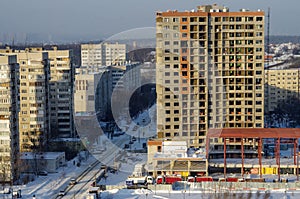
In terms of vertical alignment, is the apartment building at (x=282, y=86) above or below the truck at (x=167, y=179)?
above

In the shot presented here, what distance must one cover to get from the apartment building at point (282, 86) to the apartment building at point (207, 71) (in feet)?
19.1

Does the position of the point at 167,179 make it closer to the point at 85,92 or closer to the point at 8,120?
the point at 8,120

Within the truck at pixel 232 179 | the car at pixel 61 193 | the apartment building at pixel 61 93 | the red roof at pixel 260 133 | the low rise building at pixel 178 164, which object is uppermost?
the apartment building at pixel 61 93

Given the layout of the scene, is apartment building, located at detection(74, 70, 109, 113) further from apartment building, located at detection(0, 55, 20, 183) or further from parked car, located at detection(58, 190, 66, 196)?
parked car, located at detection(58, 190, 66, 196)

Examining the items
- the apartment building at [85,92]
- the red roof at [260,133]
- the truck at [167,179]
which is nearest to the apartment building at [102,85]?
the apartment building at [85,92]

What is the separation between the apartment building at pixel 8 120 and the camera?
7.70 m

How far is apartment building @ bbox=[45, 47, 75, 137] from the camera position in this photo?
10.6m

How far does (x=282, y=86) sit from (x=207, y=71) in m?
6.42

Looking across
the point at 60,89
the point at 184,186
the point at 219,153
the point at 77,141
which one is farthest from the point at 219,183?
the point at 60,89

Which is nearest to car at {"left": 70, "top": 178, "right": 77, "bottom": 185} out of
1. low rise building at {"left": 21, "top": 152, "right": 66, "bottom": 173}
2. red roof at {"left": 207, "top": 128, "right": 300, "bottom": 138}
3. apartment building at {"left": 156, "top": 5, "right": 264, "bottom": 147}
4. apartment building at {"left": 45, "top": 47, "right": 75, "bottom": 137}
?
low rise building at {"left": 21, "top": 152, "right": 66, "bottom": 173}

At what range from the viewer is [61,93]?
10648mm

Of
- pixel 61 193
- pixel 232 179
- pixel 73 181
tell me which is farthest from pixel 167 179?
pixel 73 181

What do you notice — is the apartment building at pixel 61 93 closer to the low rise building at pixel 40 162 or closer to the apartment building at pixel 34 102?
the apartment building at pixel 34 102

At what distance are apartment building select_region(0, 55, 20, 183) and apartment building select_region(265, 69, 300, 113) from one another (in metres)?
8.05
